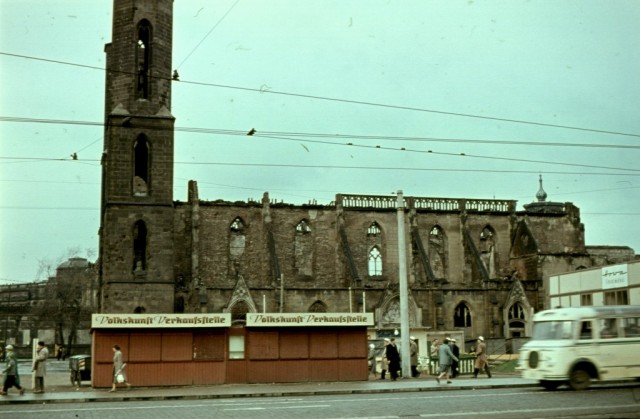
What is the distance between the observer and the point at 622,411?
1655cm

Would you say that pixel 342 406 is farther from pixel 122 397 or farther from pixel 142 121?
pixel 142 121

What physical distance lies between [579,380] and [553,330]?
1.67 metres

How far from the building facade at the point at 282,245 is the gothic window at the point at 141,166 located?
3.0 inches

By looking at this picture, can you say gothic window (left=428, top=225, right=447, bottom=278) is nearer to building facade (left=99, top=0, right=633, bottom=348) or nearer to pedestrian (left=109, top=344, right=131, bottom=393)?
building facade (left=99, top=0, right=633, bottom=348)

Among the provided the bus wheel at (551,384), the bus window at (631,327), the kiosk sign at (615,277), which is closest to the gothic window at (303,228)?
the kiosk sign at (615,277)

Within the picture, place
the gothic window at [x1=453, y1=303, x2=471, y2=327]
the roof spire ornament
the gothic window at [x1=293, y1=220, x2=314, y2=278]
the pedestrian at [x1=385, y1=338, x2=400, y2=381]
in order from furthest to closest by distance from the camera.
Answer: the roof spire ornament < the gothic window at [x1=293, y1=220, x2=314, y2=278] < the gothic window at [x1=453, y1=303, x2=471, y2=327] < the pedestrian at [x1=385, y1=338, x2=400, y2=381]

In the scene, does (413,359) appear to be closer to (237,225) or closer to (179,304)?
(179,304)

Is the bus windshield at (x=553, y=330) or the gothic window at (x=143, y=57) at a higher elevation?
the gothic window at (x=143, y=57)

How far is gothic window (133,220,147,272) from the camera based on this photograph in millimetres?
44250

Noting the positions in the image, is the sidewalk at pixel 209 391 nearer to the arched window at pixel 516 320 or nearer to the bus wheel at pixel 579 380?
the bus wheel at pixel 579 380

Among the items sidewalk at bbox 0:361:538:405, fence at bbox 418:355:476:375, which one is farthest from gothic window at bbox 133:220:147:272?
fence at bbox 418:355:476:375

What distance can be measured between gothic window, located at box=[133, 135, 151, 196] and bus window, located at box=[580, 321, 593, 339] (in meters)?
26.7

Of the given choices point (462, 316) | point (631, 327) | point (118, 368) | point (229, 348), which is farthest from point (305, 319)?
point (462, 316)

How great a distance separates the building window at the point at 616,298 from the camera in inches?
1698
